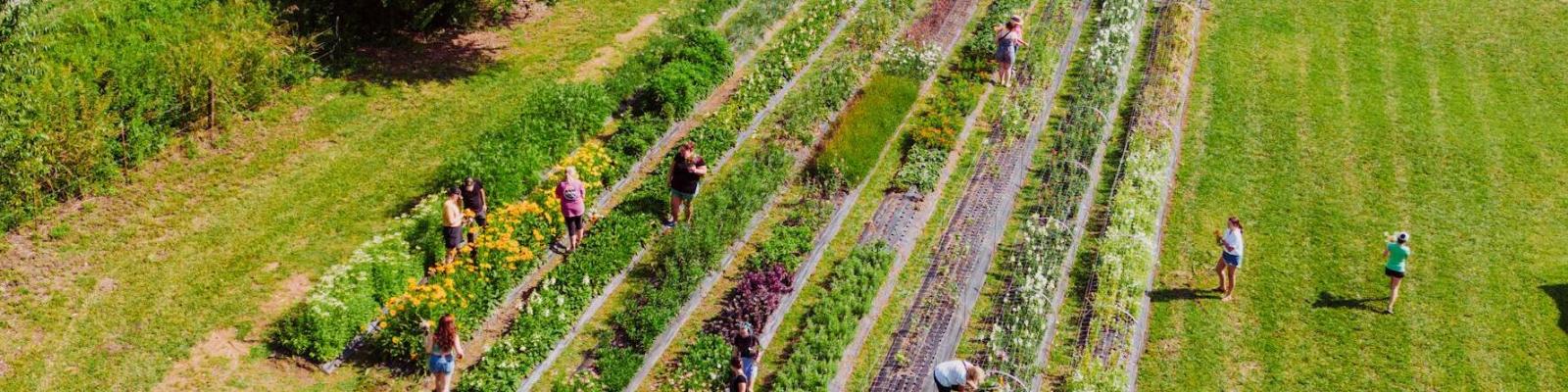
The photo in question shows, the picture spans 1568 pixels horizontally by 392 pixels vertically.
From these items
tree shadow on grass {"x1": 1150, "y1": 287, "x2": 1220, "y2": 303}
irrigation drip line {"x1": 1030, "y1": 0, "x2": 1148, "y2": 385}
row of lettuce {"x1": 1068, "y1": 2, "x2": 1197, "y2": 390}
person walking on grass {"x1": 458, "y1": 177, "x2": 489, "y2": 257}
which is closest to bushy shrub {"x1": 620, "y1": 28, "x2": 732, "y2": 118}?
person walking on grass {"x1": 458, "y1": 177, "x2": 489, "y2": 257}

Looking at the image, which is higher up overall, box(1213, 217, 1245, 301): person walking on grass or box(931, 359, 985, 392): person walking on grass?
box(1213, 217, 1245, 301): person walking on grass

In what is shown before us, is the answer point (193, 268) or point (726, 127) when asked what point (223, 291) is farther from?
point (726, 127)

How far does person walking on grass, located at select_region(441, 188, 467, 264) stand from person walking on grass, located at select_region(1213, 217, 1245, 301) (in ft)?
32.9

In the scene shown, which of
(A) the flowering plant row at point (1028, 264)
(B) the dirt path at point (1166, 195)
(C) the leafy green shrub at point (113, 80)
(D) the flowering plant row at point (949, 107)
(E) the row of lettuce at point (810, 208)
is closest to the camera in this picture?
(E) the row of lettuce at point (810, 208)

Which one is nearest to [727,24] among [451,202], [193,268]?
[451,202]

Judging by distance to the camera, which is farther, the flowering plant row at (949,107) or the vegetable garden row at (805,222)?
the flowering plant row at (949,107)

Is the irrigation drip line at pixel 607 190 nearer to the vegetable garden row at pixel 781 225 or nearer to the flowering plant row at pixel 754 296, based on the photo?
the vegetable garden row at pixel 781 225

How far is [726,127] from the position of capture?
1914cm

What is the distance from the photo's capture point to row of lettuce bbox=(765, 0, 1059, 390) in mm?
14016

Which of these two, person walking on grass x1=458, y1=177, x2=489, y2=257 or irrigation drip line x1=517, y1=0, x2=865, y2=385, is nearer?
irrigation drip line x1=517, y1=0, x2=865, y2=385

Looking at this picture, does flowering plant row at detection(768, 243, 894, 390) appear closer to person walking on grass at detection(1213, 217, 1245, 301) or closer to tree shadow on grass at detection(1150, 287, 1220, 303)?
tree shadow on grass at detection(1150, 287, 1220, 303)

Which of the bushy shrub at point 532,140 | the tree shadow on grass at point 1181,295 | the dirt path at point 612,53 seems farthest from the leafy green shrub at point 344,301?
the tree shadow on grass at point 1181,295

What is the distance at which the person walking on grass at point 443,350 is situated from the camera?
41.6 feet

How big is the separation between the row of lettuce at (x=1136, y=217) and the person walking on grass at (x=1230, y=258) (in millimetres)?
962
